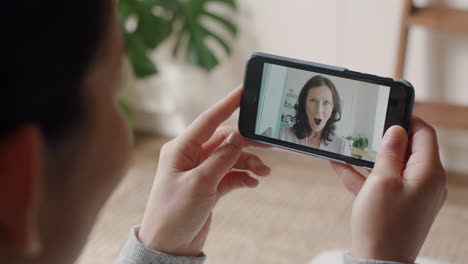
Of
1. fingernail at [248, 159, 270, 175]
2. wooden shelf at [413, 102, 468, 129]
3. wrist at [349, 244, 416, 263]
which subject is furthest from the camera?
wooden shelf at [413, 102, 468, 129]

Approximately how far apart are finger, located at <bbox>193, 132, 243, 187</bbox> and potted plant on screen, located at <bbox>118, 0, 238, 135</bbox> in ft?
4.14

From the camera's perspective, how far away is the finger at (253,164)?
0.93 metres

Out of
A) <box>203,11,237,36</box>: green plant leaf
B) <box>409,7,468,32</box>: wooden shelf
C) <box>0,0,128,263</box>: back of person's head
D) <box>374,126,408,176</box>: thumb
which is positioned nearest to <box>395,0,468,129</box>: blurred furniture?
<box>409,7,468,32</box>: wooden shelf

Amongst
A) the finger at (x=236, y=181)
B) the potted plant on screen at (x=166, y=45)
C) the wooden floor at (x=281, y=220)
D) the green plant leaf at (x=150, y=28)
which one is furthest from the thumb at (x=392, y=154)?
the green plant leaf at (x=150, y=28)

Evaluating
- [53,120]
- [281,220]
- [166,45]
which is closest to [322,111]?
[53,120]

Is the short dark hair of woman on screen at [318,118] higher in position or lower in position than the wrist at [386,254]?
higher

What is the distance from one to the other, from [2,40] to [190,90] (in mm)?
2118

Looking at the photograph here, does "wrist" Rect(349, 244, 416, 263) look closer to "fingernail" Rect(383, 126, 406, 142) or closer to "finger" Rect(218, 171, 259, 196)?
"fingernail" Rect(383, 126, 406, 142)

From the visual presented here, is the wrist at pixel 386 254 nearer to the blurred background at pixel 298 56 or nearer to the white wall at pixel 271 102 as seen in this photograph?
the white wall at pixel 271 102

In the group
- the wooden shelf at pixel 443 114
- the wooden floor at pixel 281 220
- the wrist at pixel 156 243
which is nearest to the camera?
the wrist at pixel 156 243

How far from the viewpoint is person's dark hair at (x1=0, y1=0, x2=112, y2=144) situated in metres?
0.40

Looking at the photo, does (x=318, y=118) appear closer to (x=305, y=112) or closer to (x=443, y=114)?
(x=305, y=112)

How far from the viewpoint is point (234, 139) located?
874 mm

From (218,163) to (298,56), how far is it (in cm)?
151
